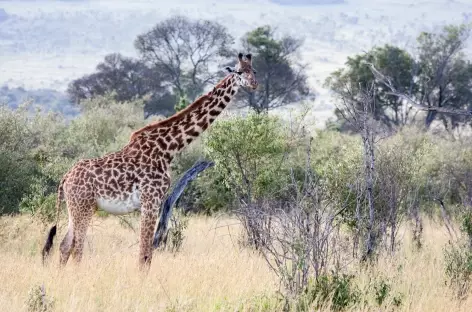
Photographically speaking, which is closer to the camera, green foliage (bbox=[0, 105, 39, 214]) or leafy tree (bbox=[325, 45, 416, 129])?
green foliage (bbox=[0, 105, 39, 214])

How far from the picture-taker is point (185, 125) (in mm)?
9695

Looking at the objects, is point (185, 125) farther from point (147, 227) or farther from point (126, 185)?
point (147, 227)

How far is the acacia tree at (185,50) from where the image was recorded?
156 ft

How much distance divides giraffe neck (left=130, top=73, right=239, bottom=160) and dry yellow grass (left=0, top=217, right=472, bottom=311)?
1.20 m

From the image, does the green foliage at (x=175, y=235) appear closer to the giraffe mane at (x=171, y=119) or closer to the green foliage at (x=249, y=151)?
the green foliage at (x=249, y=151)

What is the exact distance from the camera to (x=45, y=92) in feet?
314

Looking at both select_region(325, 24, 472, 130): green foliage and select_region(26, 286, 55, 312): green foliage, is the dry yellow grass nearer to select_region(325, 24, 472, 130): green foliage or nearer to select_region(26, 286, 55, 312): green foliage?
select_region(26, 286, 55, 312): green foliage

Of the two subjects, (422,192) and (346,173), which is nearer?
(346,173)

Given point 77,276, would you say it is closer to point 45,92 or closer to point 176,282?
point 176,282

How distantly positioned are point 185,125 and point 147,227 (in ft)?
3.86

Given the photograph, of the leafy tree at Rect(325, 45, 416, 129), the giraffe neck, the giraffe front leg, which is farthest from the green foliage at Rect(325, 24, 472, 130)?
the giraffe front leg

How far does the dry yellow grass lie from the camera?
7.64m

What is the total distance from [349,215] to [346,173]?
71cm

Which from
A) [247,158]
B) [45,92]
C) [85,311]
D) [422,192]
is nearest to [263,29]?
[422,192]
